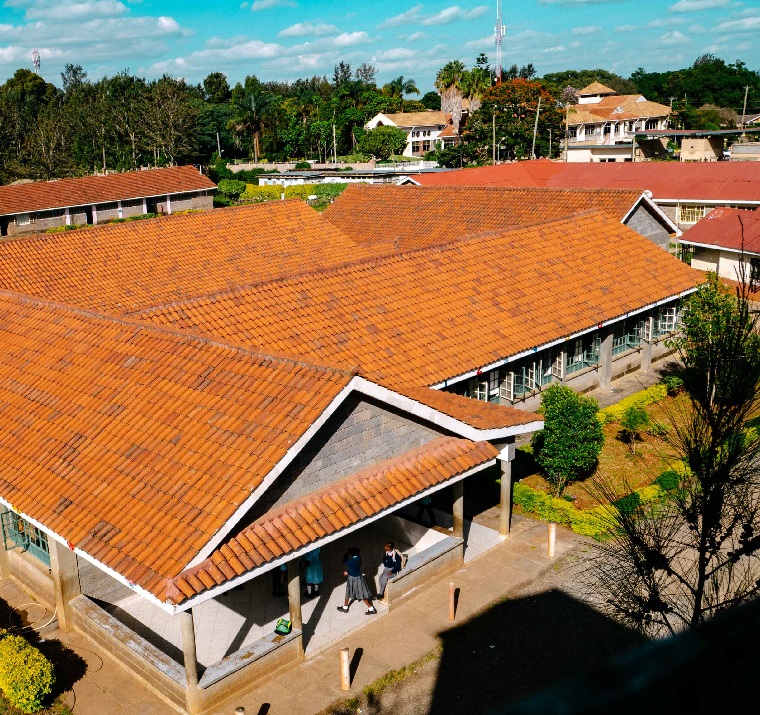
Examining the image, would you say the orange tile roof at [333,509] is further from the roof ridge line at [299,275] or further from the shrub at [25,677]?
the roof ridge line at [299,275]

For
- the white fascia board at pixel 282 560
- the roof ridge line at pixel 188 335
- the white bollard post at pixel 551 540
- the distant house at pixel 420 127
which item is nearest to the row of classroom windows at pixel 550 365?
the white bollard post at pixel 551 540

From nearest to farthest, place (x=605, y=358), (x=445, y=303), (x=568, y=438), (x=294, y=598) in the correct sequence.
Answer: (x=294, y=598) → (x=568, y=438) → (x=445, y=303) → (x=605, y=358)

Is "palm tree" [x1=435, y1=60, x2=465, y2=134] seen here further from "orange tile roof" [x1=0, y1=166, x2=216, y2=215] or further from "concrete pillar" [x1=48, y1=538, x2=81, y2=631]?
"concrete pillar" [x1=48, y1=538, x2=81, y2=631]

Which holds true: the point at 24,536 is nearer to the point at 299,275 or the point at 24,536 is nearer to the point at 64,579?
the point at 64,579

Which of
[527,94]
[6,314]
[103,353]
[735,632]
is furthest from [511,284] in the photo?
[527,94]

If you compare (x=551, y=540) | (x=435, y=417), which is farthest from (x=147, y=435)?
(x=551, y=540)

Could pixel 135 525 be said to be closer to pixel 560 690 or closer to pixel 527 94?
pixel 560 690
